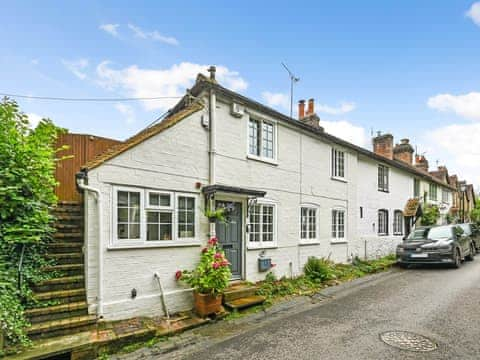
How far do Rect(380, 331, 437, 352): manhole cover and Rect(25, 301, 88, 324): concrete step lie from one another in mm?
5751

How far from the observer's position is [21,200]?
4.62 m

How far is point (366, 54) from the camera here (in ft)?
41.4

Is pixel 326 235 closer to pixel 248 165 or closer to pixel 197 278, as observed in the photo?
pixel 248 165

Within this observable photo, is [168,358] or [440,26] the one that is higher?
[440,26]

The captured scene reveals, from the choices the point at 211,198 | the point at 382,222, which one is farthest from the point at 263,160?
the point at 382,222

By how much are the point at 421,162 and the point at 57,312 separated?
1208 inches

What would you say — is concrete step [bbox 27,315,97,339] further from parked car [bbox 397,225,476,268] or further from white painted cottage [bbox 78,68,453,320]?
parked car [bbox 397,225,476,268]

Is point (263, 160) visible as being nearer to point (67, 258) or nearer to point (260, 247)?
point (260, 247)

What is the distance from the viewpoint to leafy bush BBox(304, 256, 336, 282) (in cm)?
945

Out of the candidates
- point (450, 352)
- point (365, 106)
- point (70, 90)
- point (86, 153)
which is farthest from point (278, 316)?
point (365, 106)

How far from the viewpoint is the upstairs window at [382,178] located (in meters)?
14.9

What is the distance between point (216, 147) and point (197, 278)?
141 inches

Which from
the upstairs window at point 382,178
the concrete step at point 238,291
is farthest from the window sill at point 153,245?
the upstairs window at point 382,178

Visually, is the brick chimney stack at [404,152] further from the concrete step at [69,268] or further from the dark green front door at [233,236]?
the concrete step at [69,268]
